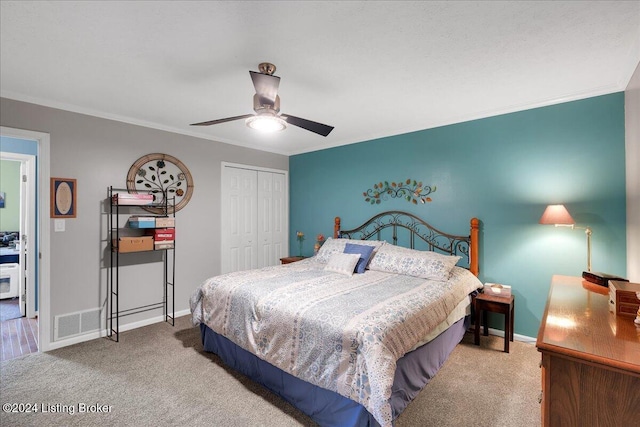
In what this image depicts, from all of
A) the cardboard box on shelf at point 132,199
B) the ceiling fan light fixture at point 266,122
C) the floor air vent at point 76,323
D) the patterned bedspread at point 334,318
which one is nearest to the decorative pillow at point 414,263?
the patterned bedspread at point 334,318

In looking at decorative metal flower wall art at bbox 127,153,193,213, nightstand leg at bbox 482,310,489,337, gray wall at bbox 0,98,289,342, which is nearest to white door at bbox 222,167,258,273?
gray wall at bbox 0,98,289,342

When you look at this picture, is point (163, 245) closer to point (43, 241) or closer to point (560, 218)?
point (43, 241)

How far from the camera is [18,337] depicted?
130 inches

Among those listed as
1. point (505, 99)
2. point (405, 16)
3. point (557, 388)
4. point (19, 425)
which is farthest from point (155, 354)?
point (505, 99)

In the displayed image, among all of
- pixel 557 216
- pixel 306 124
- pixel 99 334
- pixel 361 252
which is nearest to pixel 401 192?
pixel 361 252

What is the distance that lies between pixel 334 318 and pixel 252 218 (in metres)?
3.26

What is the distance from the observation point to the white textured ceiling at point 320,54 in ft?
5.45

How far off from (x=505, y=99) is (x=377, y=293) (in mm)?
2321

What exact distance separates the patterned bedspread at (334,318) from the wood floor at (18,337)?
180cm

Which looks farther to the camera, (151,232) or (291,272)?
(151,232)

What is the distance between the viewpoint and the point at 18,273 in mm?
4672

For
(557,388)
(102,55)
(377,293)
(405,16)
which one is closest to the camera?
(557,388)

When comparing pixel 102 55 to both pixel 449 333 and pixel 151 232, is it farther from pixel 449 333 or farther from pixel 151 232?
pixel 449 333

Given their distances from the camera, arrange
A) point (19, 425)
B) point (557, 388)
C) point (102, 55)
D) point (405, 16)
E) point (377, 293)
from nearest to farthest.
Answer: point (557, 388), point (405, 16), point (19, 425), point (102, 55), point (377, 293)
